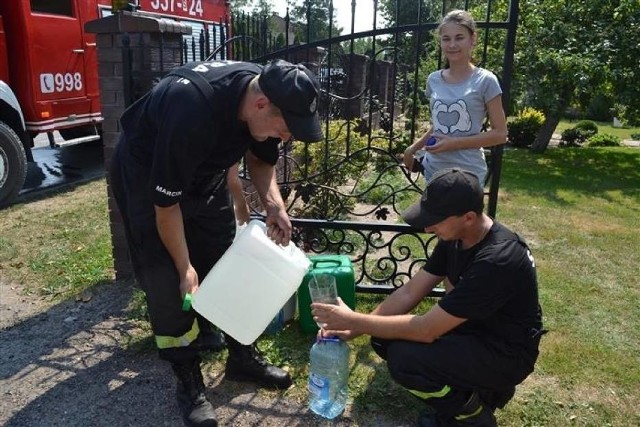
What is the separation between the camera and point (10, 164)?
219 inches

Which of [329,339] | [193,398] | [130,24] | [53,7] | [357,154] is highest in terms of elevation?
[53,7]

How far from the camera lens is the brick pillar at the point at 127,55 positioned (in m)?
3.23

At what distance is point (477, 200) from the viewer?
1984 mm

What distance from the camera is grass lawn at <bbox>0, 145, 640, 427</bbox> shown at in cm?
256

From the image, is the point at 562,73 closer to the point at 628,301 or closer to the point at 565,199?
the point at 565,199

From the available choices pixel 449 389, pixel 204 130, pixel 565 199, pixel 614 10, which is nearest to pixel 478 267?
pixel 449 389

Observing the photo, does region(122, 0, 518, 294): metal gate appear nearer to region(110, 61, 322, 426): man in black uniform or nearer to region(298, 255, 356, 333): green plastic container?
region(298, 255, 356, 333): green plastic container

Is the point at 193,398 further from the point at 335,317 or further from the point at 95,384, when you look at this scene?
the point at 335,317

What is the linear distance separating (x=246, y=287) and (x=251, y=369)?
2.41 feet

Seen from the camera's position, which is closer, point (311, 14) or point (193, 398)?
point (193, 398)

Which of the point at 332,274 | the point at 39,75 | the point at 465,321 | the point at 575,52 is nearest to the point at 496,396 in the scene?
the point at 465,321

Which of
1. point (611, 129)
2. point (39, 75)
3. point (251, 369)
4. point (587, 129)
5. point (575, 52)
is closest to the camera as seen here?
point (251, 369)

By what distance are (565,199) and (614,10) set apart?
4.13 metres

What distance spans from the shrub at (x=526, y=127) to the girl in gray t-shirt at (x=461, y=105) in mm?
8908
